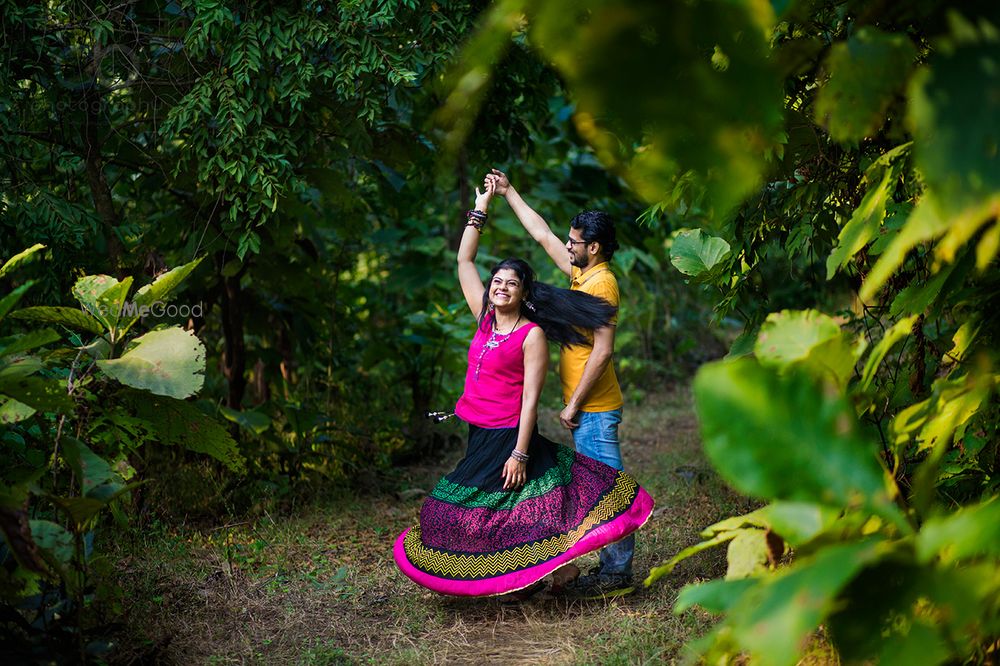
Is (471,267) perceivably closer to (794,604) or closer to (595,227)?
(595,227)

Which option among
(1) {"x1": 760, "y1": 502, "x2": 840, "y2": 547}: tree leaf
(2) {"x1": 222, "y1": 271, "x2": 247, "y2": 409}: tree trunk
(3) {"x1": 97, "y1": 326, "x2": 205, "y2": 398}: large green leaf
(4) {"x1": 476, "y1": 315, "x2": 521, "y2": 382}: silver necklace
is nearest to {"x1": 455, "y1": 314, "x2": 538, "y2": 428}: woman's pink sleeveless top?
(4) {"x1": 476, "y1": 315, "x2": 521, "y2": 382}: silver necklace

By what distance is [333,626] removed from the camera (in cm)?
350

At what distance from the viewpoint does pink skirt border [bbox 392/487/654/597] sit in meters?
3.38

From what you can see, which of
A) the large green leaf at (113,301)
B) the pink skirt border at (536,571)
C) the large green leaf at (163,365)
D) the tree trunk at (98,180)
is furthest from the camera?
the tree trunk at (98,180)

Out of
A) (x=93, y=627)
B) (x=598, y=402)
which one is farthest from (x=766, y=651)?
(x=598, y=402)

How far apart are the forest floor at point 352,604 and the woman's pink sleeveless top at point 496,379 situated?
728 mm

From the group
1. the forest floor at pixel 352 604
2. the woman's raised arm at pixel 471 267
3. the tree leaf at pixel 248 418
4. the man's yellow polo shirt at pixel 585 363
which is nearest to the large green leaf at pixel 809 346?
the forest floor at pixel 352 604

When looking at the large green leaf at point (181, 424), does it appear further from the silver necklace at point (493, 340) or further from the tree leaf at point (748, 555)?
the tree leaf at point (748, 555)

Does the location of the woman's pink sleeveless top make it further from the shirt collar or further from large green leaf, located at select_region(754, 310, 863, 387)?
large green leaf, located at select_region(754, 310, 863, 387)

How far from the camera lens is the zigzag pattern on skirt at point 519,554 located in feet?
11.2

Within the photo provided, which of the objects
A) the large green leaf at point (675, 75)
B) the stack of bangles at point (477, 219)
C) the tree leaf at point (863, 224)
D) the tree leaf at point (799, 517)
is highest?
the large green leaf at point (675, 75)

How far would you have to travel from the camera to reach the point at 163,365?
2.78 m

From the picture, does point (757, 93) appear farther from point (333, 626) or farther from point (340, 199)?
point (340, 199)

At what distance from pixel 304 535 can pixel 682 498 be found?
1936 millimetres
